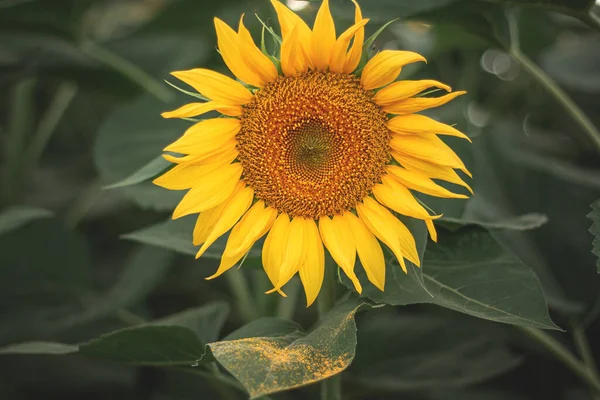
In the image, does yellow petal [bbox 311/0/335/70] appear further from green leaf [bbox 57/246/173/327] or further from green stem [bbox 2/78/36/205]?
green stem [bbox 2/78/36/205]

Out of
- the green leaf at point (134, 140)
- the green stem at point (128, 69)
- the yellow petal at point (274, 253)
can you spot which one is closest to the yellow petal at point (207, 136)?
the yellow petal at point (274, 253)

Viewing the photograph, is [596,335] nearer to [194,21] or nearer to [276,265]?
[276,265]

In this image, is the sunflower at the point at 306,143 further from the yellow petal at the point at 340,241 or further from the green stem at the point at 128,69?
the green stem at the point at 128,69

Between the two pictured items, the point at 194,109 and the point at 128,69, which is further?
the point at 128,69

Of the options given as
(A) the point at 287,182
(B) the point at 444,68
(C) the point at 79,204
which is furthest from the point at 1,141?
(A) the point at 287,182

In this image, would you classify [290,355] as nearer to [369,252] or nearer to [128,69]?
[369,252]

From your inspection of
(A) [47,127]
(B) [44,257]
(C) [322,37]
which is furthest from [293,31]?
(A) [47,127]

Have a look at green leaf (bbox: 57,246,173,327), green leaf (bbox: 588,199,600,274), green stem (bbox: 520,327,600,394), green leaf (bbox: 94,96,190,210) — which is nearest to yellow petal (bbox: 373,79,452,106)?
green leaf (bbox: 588,199,600,274)
